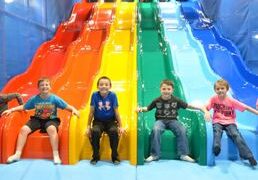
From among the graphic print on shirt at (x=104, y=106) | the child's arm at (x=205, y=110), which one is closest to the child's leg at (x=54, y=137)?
the graphic print on shirt at (x=104, y=106)

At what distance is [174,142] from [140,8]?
24.2ft

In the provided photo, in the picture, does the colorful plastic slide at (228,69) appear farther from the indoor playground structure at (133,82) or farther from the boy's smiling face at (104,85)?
the boy's smiling face at (104,85)

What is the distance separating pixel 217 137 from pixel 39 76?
4388 millimetres

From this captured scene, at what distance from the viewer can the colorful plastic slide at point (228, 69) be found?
15.9 ft

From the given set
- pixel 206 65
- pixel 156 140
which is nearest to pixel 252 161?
pixel 156 140

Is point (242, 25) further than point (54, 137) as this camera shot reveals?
Yes

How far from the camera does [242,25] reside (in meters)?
9.27

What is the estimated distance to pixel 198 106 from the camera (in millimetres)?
5070

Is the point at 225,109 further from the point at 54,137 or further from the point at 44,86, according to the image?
the point at 44,86

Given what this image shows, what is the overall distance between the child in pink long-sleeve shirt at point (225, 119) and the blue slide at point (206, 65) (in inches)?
4.0

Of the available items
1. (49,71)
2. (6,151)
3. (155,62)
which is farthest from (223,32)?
(6,151)

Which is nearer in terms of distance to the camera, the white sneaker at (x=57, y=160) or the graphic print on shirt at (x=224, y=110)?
the white sneaker at (x=57, y=160)

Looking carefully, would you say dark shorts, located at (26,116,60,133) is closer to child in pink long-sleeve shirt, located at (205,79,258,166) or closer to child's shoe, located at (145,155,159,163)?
child's shoe, located at (145,155,159,163)

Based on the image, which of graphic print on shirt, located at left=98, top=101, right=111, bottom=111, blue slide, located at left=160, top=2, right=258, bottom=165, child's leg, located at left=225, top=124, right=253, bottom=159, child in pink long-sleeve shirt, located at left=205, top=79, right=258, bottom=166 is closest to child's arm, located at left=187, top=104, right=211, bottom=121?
child in pink long-sleeve shirt, located at left=205, top=79, right=258, bottom=166
